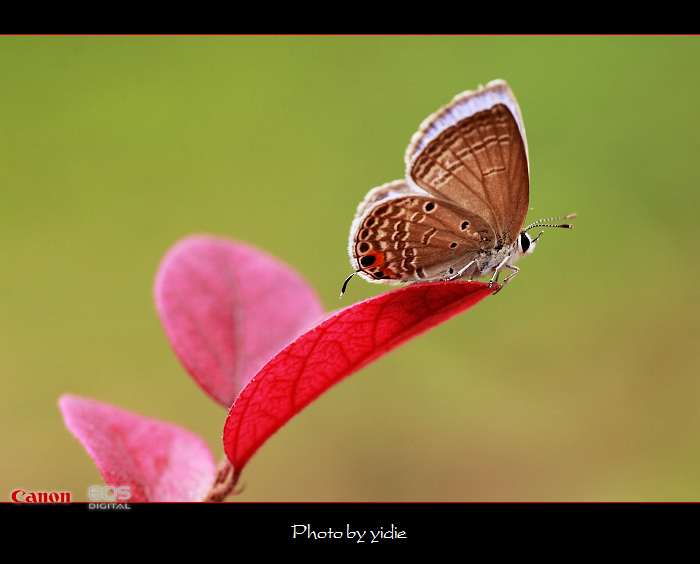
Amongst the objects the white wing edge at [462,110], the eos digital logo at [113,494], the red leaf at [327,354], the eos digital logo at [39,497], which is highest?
the white wing edge at [462,110]

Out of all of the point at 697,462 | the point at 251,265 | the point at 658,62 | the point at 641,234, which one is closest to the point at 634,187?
the point at 641,234

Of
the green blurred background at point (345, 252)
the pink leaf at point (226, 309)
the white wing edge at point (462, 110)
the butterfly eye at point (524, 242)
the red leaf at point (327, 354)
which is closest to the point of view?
the red leaf at point (327, 354)

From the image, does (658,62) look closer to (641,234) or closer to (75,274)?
(641,234)

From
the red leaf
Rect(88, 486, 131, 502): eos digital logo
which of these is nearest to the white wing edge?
the red leaf

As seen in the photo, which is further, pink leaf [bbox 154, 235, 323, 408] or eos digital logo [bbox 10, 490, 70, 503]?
pink leaf [bbox 154, 235, 323, 408]

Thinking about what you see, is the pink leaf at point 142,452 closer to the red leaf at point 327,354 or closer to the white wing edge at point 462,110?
the red leaf at point 327,354

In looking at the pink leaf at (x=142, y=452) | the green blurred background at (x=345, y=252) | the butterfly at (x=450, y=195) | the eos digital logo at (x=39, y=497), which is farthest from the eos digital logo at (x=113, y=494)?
the green blurred background at (x=345, y=252)

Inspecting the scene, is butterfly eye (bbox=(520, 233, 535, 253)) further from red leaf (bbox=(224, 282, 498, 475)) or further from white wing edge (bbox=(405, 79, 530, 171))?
red leaf (bbox=(224, 282, 498, 475))
